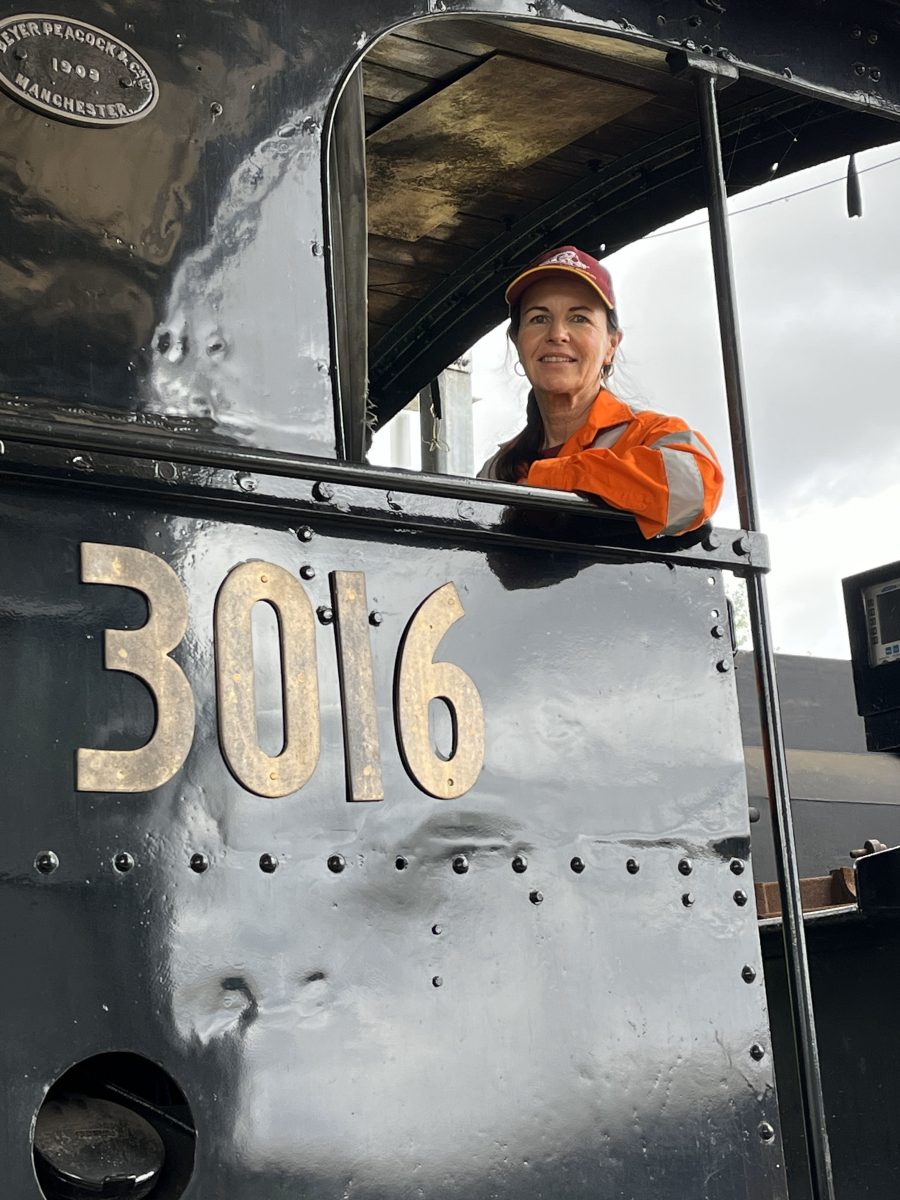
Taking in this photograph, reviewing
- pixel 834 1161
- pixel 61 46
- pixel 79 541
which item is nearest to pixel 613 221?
pixel 61 46

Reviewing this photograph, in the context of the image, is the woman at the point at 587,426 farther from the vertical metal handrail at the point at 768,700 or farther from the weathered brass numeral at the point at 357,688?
the weathered brass numeral at the point at 357,688

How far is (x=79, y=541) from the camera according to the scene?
1.82 metres

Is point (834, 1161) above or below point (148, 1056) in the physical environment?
below

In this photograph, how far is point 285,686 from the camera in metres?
1.94

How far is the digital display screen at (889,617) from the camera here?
15.3ft

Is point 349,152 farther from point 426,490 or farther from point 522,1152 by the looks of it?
point 522,1152

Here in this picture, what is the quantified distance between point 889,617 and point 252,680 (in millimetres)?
3236

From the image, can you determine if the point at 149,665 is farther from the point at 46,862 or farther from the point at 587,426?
the point at 587,426

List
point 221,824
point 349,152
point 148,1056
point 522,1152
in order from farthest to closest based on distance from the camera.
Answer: point 349,152 → point 522,1152 → point 221,824 → point 148,1056

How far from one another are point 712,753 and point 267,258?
1032mm

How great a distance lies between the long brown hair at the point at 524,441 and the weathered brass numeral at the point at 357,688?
0.81 metres

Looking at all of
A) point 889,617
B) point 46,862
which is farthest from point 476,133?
point 889,617

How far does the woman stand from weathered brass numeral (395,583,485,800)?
30 centimetres

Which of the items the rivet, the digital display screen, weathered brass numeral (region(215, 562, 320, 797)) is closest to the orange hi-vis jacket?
weathered brass numeral (region(215, 562, 320, 797))
